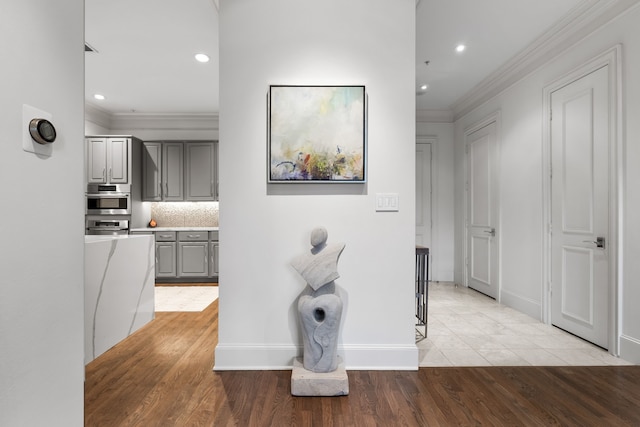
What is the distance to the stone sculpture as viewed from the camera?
6.68 ft

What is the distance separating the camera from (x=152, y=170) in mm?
5695

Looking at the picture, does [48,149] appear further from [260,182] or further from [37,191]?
[260,182]

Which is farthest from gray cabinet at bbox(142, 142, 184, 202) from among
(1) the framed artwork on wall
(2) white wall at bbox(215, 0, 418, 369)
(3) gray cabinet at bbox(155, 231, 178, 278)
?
(1) the framed artwork on wall

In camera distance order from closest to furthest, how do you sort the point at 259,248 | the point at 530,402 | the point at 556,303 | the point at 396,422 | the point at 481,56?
the point at 396,422
the point at 530,402
the point at 259,248
the point at 556,303
the point at 481,56

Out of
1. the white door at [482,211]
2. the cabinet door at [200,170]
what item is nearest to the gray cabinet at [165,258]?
the cabinet door at [200,170]

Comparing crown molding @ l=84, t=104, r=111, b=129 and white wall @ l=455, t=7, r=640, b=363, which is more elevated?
crown molding @ l=84, t=104, r=111, b=129

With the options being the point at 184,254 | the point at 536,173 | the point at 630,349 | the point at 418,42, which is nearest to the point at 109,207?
the point at 184,254

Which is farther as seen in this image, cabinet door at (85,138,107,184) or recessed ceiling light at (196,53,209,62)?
cabinet door at (85,138,107,184)

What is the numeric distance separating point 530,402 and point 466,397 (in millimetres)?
358

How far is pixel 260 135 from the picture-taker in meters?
2.35

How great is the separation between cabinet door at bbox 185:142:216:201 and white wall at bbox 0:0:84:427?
4569mm

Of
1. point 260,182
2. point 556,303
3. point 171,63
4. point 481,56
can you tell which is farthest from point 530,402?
point 171,63

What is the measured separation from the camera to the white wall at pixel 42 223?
93 centimetres

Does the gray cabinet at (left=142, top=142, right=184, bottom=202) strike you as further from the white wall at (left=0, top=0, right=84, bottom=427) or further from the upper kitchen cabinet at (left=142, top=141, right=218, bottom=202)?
the white wall at (left=0, top=0, right=84, bottom=427)
